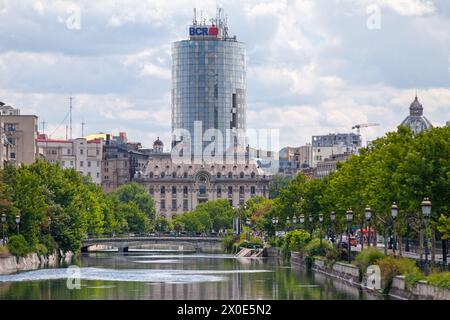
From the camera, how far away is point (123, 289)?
108500mm

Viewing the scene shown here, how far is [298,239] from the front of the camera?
161625mm

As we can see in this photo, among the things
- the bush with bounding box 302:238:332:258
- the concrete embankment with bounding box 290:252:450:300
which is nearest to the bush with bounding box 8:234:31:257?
the concrete embankment with bounding box 290:252:450:300

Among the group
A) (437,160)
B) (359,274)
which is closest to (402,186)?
(437,160)

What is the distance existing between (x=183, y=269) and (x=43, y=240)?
806 inches

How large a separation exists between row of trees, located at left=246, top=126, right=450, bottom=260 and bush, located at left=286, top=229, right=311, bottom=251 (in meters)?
5.92

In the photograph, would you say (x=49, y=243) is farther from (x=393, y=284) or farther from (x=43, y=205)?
(x=393, y=284)

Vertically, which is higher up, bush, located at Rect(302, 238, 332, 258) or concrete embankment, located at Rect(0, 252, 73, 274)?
bush, located at Rect(302, 238, 332, 258)

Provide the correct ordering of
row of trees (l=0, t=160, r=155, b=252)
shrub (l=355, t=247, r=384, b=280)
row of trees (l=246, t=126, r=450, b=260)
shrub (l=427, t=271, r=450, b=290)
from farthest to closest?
row of trees (l=0, t=160, r=155, b=252) → shrub (l=355, t=247, r=384, b=280) → row of trees (l=246, t=126, r=450, b=260) → shrub (l=427, t=271, r=450, b=290)

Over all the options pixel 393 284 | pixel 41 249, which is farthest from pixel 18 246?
pixel 393 284

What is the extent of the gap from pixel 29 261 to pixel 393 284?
6330cm

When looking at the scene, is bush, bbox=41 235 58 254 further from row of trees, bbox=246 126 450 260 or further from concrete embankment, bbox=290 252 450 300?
row of trees, bbox=246 126 450 260

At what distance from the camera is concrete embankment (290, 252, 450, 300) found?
82.3 metres

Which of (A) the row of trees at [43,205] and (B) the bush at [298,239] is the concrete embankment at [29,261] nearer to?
(A) the row of trees at [43,205]
